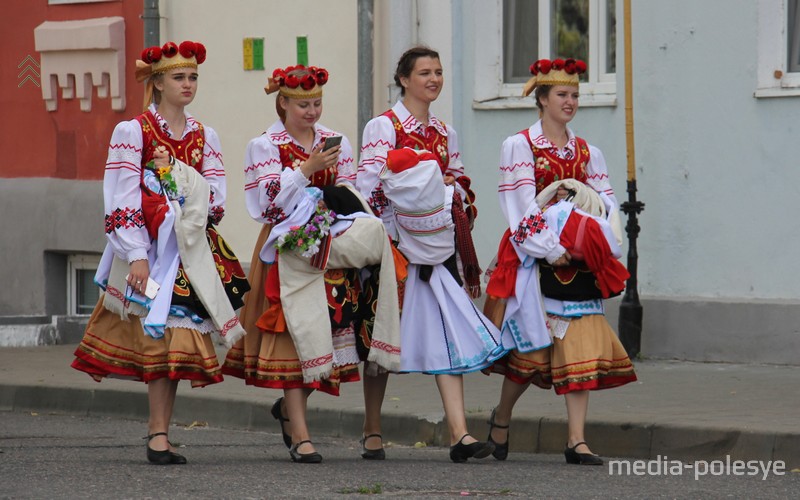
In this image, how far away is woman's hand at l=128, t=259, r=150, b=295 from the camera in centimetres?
782

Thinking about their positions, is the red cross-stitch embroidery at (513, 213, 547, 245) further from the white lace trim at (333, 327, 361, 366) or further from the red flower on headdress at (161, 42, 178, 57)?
the red flower on headdress at (161, 42, 178, 57)

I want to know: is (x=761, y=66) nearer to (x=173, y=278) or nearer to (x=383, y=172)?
(x=383, y=172)

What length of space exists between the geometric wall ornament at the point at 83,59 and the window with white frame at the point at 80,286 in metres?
1.56

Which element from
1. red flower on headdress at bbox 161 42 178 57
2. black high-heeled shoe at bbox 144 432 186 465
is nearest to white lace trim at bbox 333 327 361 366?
black high-heeled shoe at bbox 144 432 186 465

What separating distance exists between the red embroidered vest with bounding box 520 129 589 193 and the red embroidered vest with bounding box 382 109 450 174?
16.2 inches

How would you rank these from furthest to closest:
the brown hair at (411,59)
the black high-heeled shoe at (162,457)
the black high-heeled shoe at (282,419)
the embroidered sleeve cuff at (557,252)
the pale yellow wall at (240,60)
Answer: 1. the pale yellow wall at (240,60)
2. the black high-heeled shoe at (282,419)
3. the brown hair at (411,59)
4. the embroidered sleeve cuff at (557,252)
5. the black high-heeled shoe at (162,457)

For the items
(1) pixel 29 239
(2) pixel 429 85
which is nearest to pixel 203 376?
(2) pixel 429 85

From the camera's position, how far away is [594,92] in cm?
1267

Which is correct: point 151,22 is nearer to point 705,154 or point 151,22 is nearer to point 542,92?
point 705,154

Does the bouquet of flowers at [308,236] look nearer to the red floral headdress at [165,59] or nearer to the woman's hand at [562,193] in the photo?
the red floral headdress at [165,59]

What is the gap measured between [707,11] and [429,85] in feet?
13.7

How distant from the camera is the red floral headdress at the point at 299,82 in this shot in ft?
26.8

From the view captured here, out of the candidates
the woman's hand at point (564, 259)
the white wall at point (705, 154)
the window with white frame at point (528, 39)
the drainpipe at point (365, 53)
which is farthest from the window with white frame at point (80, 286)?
the woman's hand at point (564, 259)

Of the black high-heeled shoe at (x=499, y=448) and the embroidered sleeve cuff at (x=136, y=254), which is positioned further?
the black high-heeled shoe at (x=499, y=448)
